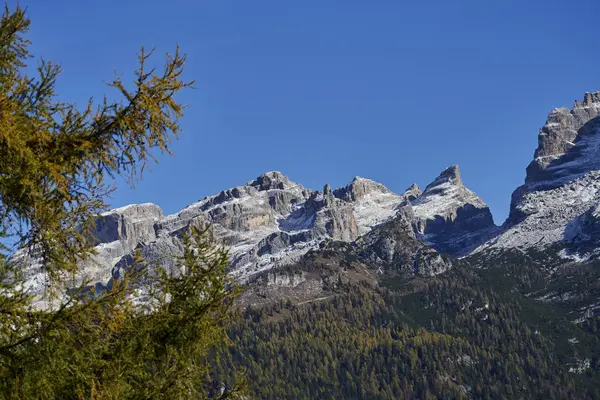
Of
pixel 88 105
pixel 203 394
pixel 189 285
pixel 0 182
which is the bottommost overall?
pixel 203 394

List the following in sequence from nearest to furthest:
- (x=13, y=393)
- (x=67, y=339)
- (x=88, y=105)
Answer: (x=13, y=393) → (x=67, y=339) → (x=88, y=105)

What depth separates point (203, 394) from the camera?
45.3ft

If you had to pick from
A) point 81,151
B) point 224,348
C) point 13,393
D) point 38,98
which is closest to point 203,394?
point 224,348

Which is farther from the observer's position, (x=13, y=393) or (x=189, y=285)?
(x=189, y=285)

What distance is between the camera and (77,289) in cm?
1166

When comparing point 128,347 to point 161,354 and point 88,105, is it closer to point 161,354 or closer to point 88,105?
point 161,354

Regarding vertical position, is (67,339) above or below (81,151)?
below

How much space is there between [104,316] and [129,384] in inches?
50.9

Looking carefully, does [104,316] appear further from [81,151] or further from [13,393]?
[81,151]

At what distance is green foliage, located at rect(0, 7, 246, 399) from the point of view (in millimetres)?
10969

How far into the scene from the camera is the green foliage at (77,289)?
10969mm

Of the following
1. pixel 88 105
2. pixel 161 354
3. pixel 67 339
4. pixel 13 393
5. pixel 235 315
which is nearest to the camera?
pixel 13 393

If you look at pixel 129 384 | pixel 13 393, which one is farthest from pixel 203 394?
pixel 13 393

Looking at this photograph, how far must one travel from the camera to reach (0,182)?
38.1 feet
